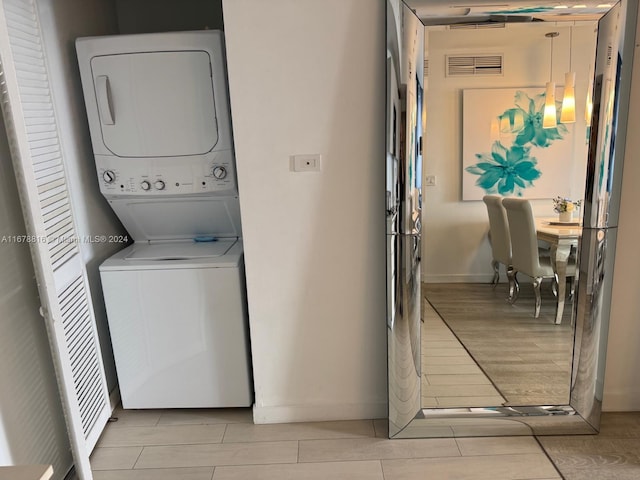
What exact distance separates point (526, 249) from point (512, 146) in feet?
1.48

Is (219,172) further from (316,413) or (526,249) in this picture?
(526,249)

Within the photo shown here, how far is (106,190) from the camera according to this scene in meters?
2.09

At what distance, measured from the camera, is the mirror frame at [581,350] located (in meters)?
1.72

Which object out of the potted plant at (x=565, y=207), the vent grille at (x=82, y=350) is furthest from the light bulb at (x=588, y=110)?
the vent grille at (x=82, y=350)

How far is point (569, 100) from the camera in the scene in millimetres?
1743

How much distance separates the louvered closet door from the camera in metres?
1.41

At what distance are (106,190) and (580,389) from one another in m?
2.31

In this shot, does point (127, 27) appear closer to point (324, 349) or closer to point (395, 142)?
point (395, 142)

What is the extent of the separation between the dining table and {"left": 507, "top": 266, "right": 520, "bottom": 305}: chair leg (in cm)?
16

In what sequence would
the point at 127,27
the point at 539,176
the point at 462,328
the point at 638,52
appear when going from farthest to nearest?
the point at 127,27 → the point at 462,328 → the point at 539,176 → the point at 638,52

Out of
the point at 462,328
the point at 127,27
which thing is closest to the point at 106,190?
the point at 127,27

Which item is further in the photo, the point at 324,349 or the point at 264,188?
the point at 324,349

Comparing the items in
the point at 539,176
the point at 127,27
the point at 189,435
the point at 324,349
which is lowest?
the point at 189,435

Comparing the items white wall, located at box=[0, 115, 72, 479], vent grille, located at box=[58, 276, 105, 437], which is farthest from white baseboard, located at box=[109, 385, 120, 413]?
white wall, located at box=[0, 115, 72, 479]
